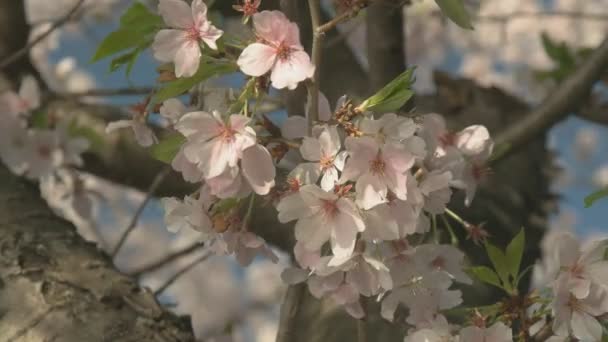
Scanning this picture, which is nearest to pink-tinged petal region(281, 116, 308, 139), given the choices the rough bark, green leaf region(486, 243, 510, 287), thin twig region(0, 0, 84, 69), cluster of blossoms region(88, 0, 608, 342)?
cluster of blossoms region(88, 0, 608, 342)

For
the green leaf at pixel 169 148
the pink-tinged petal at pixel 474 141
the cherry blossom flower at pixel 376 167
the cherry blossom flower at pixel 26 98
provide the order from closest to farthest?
the cherry blossom flower at pixel 376 167
the green leaf at pixel 169 148
the pink-tinged petal at pixel 474 141
the cherry blossom flower at pixel 26 98

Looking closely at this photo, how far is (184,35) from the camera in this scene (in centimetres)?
71

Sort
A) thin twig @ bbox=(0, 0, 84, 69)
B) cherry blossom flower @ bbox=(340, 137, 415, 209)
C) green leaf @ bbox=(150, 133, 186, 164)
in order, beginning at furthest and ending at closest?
thin twig @ bbox=(0, 0, 84, 69) < green leaf @ bbox=(150, 133, 186, 164) < cherry blossom flower @ bbox=(340, 137, 415, 209)

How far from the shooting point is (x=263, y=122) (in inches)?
29.0

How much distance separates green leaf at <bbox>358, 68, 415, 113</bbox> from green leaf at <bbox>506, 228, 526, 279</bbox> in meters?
0.20

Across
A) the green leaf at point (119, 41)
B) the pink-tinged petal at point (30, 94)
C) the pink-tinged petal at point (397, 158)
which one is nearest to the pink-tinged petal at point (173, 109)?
the green leaf at point (119, 41)

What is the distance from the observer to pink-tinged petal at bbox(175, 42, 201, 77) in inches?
27.6

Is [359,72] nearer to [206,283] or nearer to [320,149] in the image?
[320,149]

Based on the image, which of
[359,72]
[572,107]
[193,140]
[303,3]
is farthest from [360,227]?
[359,72]

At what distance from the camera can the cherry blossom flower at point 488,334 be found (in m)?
0.75

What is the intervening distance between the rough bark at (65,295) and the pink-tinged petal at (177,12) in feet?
1.33

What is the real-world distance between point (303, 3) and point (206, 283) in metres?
4.23

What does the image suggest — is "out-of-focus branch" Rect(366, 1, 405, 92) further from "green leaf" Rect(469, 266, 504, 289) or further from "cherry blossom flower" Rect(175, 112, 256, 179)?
"cherry blossom flower" Rect(175, 112, 256, 179)

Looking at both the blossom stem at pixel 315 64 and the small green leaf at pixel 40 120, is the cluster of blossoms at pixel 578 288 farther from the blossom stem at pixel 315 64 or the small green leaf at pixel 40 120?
the small green leaf at pixel 40 120
